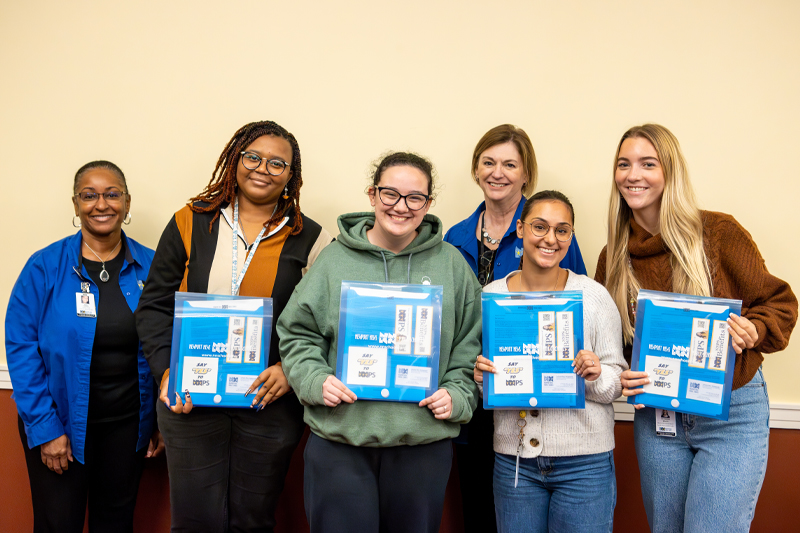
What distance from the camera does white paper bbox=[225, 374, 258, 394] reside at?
1.92m

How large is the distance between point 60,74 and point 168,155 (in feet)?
2.87

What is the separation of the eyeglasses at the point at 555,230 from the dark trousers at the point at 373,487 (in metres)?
0.89

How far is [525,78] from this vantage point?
2.79 m

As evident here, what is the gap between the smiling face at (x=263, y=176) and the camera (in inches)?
82.7

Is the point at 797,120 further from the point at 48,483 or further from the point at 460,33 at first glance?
the point at 48,483

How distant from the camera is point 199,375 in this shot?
6.25 ft

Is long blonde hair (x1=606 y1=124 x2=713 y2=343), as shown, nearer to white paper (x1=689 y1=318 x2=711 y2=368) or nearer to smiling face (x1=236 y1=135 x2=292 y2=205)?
white paper (x1=689 y1=318 x2=711 y2=368)

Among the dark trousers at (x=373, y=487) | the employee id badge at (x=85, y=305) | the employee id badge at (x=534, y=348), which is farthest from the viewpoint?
the employee id badge at (x=85, y=305)

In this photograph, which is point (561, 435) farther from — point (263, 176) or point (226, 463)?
point (263, 176)

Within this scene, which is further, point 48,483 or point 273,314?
point 48,483

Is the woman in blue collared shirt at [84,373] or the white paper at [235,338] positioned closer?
the white paper at [235,338]

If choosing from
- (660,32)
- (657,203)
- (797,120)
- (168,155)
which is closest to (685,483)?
(657,203)

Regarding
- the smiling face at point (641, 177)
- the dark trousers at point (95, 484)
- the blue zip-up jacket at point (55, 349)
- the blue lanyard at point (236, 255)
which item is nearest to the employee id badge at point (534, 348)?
the smiling face at point (641, 177)

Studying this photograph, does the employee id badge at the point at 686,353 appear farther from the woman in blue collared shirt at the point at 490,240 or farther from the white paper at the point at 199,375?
the white paper at the point at 199,375
